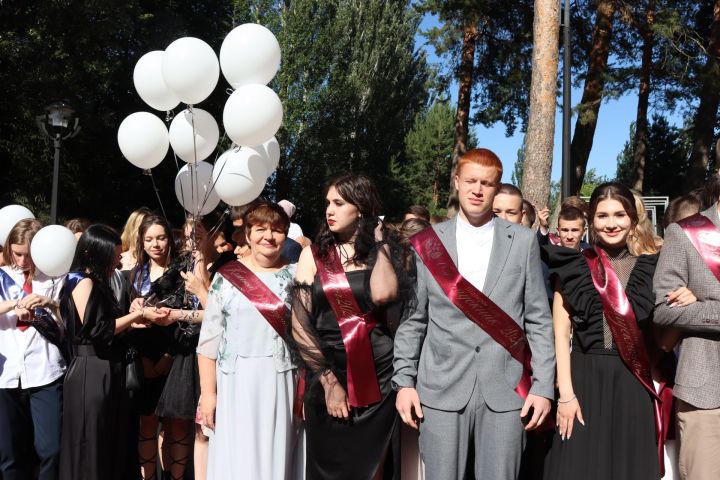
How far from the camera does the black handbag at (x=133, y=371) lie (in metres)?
4.39

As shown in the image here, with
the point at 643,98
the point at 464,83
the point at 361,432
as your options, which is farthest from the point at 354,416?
the point at 643,98

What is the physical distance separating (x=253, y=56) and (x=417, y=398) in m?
2.70

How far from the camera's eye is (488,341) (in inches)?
115

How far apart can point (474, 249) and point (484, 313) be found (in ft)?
1.02

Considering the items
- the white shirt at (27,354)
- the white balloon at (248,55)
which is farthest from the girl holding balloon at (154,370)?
the white balloon at (248,55)

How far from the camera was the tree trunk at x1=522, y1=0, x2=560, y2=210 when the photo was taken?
8.70m

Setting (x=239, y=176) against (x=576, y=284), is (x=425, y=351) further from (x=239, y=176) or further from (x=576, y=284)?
(x=239, y=176)

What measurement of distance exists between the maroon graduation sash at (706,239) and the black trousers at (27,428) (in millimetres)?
3805

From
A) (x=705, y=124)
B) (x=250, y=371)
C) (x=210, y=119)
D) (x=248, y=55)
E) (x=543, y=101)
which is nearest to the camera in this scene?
(x=250, y=371)

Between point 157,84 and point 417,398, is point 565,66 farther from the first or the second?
point 417,398

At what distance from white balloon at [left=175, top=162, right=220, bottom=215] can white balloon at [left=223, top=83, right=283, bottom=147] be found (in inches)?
23.0

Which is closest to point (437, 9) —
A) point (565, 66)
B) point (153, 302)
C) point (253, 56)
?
point (565, 66)

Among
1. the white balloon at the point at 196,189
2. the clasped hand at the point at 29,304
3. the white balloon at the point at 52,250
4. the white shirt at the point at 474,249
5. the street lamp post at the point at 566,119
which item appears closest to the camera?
the white shirt at the point at 474,249

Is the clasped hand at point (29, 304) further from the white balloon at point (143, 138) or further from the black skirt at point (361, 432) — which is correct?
the black skirt at point (361, 432)
